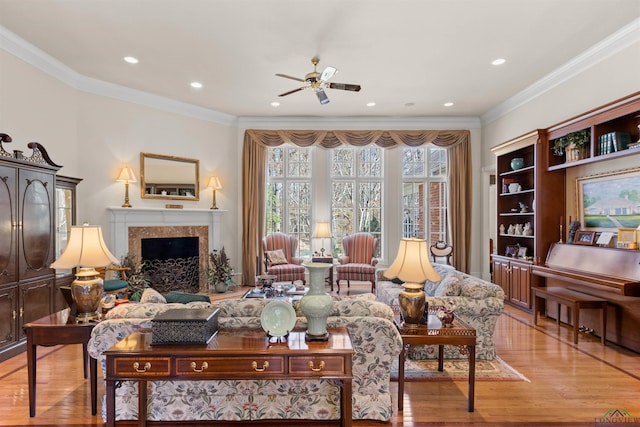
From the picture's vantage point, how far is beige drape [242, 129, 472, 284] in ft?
22.6

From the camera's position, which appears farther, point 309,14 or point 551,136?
point 551,136

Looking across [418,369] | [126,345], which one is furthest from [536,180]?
[126,345]

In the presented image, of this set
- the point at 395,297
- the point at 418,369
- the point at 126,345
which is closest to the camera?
the point at 126,345

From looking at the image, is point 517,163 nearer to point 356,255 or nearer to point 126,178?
point 356,255

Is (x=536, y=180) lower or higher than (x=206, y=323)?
higher

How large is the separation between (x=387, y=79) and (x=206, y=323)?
436 cm

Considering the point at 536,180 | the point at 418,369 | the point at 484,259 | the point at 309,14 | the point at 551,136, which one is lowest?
the point at 418,369

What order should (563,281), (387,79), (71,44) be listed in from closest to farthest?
1. (71,44)
2. (563,281)
3. (387,79)

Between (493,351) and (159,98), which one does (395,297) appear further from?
(159,98)

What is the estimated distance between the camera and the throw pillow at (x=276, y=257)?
6.37 meters

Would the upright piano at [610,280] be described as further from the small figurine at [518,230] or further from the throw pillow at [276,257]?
the throw pillow at [276,257]

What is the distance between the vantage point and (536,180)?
481 centimetres

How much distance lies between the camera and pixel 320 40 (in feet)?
12.9

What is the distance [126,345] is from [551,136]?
5.34 meters
